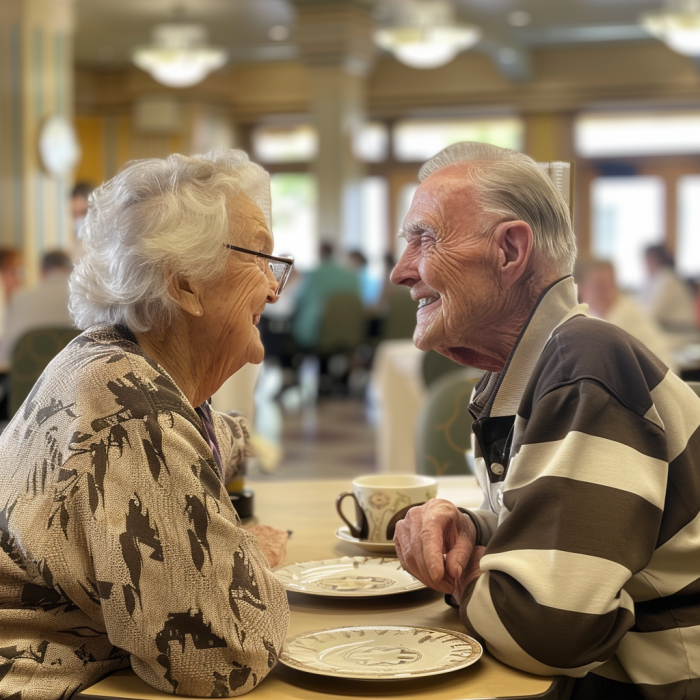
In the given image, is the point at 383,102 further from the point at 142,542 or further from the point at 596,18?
the point at 142,542

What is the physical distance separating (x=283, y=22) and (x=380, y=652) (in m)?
11.1

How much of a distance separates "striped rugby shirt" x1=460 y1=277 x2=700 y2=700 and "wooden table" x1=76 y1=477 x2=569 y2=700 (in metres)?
0.04

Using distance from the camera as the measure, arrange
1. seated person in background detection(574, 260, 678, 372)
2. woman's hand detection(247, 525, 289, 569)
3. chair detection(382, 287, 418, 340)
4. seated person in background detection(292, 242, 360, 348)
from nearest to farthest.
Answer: woman's hand detection(247, 525, 289, 569)
seated person in background detection(574, 260, 678, 372)
chair detection(382, 287, 418, 340)
seated person in background detection(292, 242, 360, 348)

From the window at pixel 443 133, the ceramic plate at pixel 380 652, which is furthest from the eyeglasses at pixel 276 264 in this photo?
the window at pixel 443 133

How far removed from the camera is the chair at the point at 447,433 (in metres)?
2.26

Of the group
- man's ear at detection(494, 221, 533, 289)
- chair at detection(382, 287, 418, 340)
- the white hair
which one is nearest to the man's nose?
man's ear at detection(494, 221, 533, 289)

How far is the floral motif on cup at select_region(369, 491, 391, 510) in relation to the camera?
1.49 m

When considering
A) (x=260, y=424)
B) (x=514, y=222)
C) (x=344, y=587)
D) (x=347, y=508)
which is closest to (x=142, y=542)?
(x=344, y=587)

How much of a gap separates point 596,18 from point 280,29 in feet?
11.8

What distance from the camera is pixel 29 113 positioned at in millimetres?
8281

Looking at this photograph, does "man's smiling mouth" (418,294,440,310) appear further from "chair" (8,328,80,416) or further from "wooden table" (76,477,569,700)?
"chair" (8,328,80,416)

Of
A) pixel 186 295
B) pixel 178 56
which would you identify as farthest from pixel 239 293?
pixel 178 56

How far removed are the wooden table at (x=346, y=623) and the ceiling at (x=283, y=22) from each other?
8.82 meters

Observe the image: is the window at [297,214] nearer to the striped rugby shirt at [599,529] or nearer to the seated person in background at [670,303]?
the seated person in background at [670,303]
